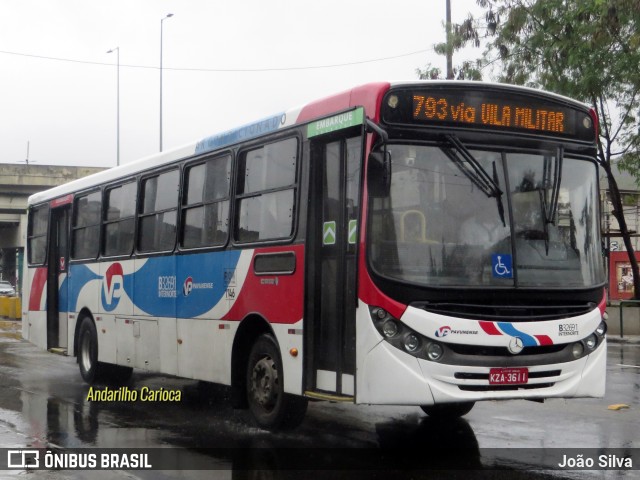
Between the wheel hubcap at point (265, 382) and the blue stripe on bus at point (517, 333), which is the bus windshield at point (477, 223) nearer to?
the blue stripe on bus at point (517, 333)

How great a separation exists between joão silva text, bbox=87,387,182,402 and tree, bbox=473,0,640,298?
12937 mm

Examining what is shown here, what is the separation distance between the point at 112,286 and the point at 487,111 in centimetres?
710

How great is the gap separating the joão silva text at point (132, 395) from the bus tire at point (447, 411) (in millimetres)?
3873

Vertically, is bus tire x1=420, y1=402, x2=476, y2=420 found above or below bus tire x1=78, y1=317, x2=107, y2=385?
below

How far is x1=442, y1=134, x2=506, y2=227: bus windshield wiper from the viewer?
8523 millimetres

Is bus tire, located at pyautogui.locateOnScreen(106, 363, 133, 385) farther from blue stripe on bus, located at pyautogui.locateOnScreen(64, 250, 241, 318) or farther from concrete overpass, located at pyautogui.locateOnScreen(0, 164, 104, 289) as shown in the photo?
concrete overpass, located at pyautogui.locateOnScreen(0, 164, 104, 289)

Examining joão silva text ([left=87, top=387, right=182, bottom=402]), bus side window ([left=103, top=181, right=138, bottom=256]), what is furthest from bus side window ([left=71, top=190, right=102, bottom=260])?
joão silva text ([left=87, top=387, right=182, bottom=402])

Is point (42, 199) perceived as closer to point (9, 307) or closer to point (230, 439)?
point (230, 439)

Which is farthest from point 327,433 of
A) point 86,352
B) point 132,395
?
point 86,352

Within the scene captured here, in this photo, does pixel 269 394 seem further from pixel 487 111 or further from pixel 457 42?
pixel 457 42

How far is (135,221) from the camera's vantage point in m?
13.4

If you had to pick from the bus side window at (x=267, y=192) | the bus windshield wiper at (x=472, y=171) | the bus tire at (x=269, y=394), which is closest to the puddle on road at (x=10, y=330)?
the bus side window at (x=267, y=192)

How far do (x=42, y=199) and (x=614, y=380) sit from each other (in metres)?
10.0

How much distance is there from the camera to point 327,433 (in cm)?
990
